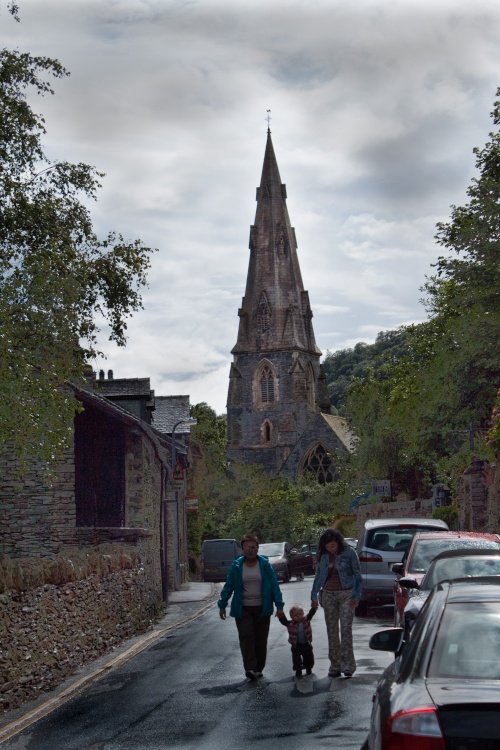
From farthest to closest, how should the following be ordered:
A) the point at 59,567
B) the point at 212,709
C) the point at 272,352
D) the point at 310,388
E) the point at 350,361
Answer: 1. the point at 350,361
2. the point at 310,388
3. the point at 272,352
4. the point at 59,567
5. the point at 212,709

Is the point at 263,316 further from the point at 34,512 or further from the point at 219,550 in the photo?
the point at 34,512

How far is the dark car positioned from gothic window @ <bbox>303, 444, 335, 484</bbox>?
106044 millimetres

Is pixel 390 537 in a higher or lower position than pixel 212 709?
higher

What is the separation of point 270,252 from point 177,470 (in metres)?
73.5

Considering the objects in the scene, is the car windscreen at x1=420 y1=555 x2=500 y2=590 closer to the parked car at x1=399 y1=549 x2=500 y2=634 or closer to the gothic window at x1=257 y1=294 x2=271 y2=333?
the parked car at x1=399 y1=549 x2=500 y2=634

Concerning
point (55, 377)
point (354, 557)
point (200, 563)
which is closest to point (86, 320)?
point (55, 377)

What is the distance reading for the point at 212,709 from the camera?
39.1ft

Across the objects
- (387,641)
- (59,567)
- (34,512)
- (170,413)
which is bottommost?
(387,641)

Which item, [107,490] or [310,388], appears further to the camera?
[310,388]

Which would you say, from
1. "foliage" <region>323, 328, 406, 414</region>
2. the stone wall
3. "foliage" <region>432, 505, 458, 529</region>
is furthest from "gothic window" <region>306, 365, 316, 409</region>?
the stone wall

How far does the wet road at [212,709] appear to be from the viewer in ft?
32.9

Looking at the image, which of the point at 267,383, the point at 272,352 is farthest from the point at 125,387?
the point at 267,383

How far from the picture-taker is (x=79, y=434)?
32.5m

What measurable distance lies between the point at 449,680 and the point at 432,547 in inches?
471
